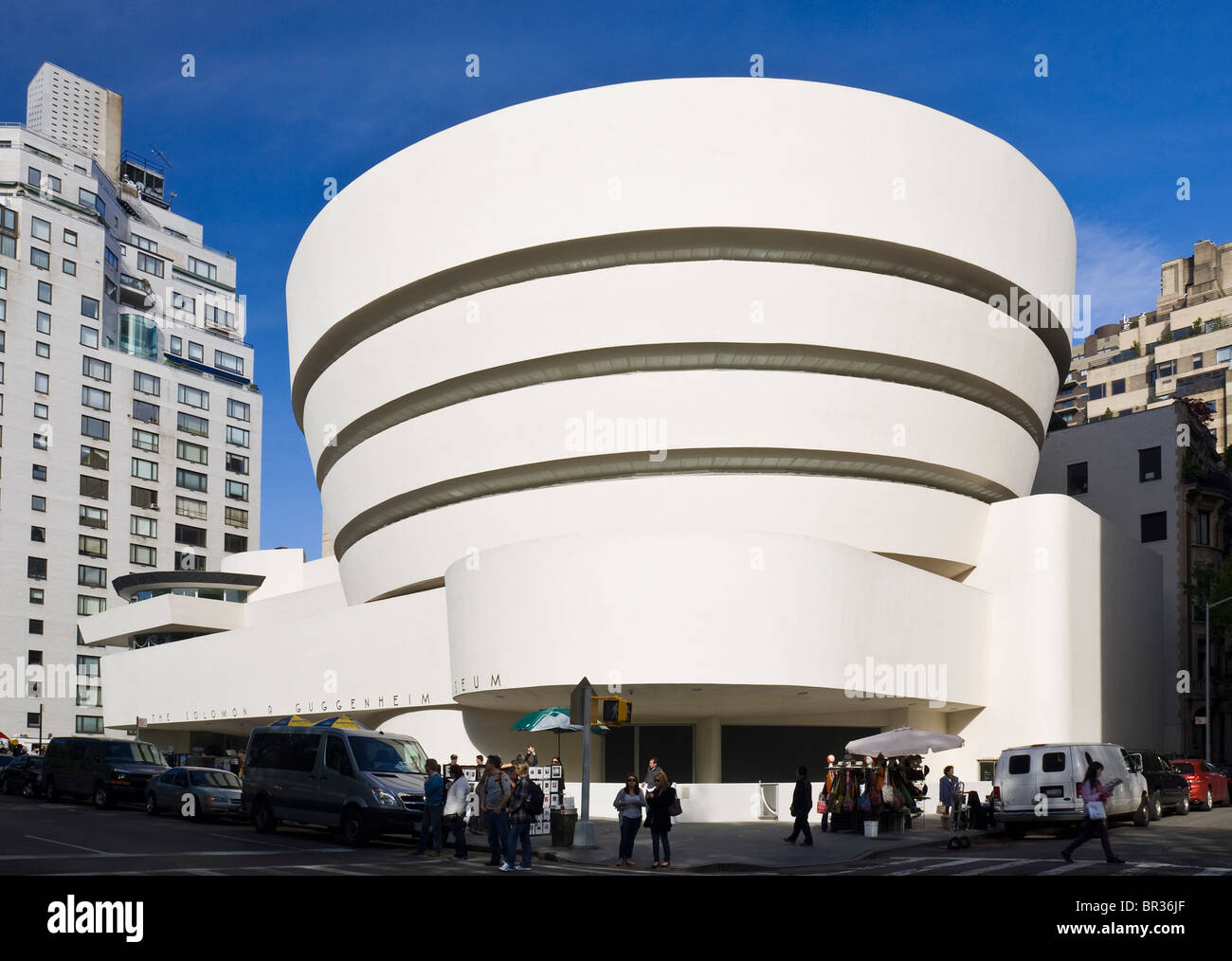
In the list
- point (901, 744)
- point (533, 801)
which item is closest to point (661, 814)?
point (533, 801)

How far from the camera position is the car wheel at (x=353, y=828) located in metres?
23.2

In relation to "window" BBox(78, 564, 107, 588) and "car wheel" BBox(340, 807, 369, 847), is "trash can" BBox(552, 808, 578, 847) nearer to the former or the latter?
"car wheel" BBox(340, 807, 369, 847)

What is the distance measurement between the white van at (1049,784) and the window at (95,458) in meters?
75.9

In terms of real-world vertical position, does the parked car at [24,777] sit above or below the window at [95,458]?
below

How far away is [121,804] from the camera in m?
34.2

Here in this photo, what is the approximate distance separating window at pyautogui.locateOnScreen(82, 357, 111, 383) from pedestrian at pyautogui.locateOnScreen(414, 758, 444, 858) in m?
76.0

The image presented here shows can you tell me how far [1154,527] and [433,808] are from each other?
134 feet

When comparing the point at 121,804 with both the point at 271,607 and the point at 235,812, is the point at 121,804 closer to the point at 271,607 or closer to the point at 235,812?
the point at 235,812

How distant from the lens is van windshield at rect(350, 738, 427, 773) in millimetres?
24156

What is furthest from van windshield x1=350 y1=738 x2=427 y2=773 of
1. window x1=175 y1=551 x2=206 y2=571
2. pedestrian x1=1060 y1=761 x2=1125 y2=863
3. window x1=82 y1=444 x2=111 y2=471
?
window x1=175 y1=551 x2=206 y2=571

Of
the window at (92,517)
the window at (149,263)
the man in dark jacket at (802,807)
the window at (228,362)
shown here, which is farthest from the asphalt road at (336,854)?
the window at (149,263)

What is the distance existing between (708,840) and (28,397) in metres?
73.3

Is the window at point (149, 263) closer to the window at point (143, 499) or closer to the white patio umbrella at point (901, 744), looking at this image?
the window at point (143, 499)
